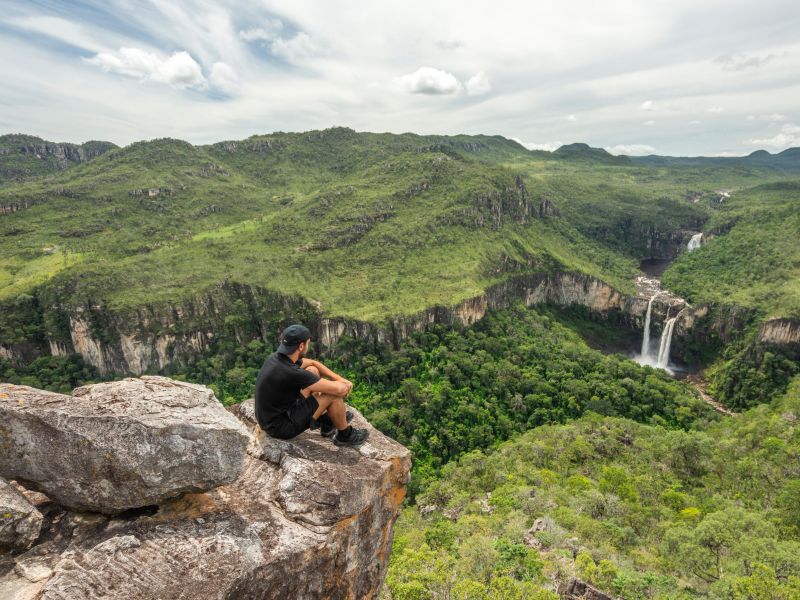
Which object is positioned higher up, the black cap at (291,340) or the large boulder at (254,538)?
the black cap at (291,340)

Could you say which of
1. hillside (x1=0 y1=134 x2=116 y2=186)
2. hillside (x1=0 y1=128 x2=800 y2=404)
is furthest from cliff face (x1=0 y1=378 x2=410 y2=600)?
hillside (x1=0 y1=134 x2=116 y2=186)

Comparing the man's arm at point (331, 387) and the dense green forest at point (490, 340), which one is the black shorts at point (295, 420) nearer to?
the man's arm at point (331, 387)

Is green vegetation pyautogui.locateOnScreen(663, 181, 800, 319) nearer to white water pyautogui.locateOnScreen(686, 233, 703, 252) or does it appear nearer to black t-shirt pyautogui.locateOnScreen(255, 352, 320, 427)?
white water pyautogui.locateOnScreen(686, 233, 703, 252)

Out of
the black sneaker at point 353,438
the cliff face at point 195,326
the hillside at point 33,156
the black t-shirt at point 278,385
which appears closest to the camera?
the black t-shirt at point 278,385

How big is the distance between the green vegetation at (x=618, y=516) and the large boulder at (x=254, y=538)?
9.89m

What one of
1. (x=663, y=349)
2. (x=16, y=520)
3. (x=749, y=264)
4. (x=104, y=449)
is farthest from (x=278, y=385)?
(x=749, y=264)

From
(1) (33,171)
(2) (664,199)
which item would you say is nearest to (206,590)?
(2) (664,199)

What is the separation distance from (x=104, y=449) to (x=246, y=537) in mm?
2452

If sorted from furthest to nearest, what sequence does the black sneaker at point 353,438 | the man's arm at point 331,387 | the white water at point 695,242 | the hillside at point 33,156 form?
the hillside at point 33,156 < the white water at point 695,242 < the black sneaker at point 353,438 < the man's arm at point 331,387

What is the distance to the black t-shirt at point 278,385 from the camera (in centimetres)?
780

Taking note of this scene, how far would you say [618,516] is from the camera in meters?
28.8

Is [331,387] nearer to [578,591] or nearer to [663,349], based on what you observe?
[578,591]

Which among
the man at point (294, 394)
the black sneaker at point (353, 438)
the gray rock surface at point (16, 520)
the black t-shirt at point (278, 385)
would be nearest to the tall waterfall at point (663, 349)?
the black sneaker at point (353, 438)

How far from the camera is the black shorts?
26.3 feet
